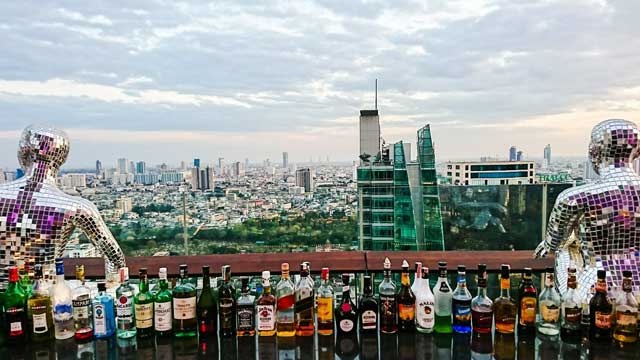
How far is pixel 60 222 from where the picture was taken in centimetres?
154

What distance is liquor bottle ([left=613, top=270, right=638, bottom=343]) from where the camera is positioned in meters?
1.42

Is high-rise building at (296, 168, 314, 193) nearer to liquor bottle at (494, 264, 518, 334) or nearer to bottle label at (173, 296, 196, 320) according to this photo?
bottle label at (173, 296, 196, 320)

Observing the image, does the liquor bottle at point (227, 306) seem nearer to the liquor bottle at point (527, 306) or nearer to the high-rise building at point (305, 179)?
the liquor bottle at point (527, 306)

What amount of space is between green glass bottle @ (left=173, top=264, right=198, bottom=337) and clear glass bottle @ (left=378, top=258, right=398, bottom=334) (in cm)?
70

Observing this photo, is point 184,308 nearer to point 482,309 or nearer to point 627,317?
point 482,309

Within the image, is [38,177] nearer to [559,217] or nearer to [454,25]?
[559,217]

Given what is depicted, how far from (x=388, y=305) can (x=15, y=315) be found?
4.42ft

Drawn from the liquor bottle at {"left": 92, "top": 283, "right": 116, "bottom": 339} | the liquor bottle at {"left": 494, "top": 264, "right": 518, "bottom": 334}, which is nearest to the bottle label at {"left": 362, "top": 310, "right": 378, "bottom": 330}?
the liquor bottle at {"left": 494, "top": 264, "right": 518, "bottom": 334}

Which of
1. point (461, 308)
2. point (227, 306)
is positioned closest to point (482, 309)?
point (461, 308)

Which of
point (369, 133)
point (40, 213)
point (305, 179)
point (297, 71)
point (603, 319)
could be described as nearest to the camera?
point (603, 319)

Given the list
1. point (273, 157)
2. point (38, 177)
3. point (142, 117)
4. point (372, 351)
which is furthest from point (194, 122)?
point (372, 351)

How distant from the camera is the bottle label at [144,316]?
1503mm

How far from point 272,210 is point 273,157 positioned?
1.12m

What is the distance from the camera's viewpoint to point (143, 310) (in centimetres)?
150
